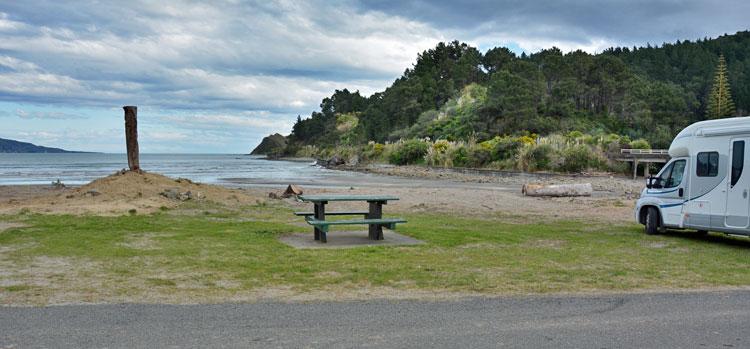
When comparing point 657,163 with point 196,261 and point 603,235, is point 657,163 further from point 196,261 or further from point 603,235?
point 196,261

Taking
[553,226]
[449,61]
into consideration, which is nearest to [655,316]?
[553,226]

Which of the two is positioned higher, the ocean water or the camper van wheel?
the camper van wheel

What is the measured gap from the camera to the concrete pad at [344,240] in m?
11.5

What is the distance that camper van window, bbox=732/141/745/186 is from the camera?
1205 centimetres

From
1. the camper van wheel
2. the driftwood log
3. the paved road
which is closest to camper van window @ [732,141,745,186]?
the camper van wheel

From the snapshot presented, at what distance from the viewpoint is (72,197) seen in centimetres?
1877

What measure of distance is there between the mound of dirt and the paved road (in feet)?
35.6

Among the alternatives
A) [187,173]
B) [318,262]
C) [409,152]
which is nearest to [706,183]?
[318,262]

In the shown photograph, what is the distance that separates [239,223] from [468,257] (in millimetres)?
6387

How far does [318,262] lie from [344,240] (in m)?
2.60

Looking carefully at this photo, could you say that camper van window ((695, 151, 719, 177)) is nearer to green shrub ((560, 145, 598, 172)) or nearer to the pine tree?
green shrub ((560, 145, 598, 172))

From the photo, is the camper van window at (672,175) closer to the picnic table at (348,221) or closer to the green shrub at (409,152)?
the picnic table at (348,221)

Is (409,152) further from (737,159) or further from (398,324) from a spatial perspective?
(398,324)

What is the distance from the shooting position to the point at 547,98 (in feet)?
254
